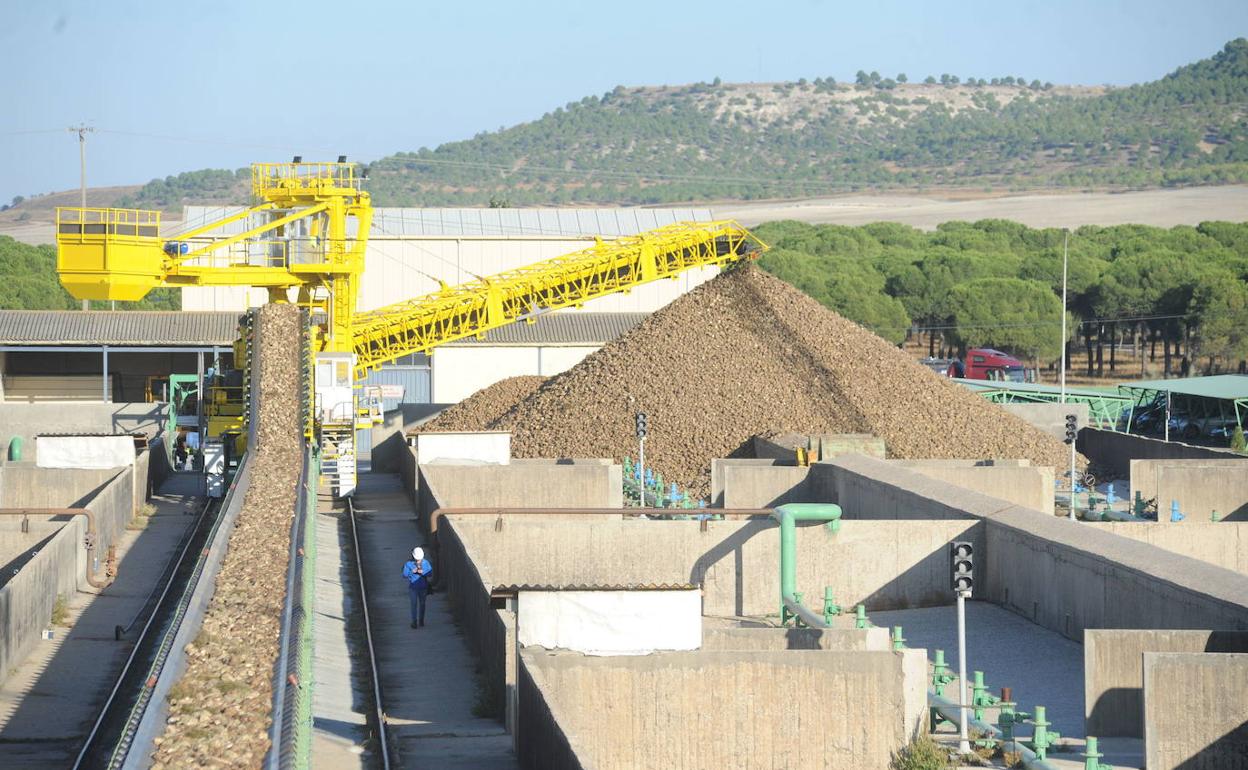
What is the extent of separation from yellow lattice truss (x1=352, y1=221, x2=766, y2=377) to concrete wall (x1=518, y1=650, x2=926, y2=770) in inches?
1199

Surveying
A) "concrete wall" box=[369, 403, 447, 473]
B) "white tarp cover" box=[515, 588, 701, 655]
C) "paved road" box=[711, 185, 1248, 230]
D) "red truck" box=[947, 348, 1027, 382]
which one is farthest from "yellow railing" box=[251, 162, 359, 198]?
"paved road" box=[711, 185, 1248, 230]

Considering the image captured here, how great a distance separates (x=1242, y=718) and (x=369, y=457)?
37645 millimetres

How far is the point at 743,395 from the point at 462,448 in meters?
8.36

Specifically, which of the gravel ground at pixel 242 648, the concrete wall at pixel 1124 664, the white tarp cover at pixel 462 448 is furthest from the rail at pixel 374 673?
the concrete wall at pixel 1124 664

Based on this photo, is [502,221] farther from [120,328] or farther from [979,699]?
[979,699]

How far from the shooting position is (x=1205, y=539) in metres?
25.3

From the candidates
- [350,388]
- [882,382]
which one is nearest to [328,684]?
[350,388]

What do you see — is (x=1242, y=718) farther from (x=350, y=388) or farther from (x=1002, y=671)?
(x=350, y=388)

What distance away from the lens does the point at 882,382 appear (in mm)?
41812

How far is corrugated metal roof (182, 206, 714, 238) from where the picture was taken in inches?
2746

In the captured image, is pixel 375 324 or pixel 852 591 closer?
pixel 852 591

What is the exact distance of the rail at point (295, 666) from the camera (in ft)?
42.8

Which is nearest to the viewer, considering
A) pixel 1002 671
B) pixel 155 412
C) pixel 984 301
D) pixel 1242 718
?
pixel 1242 718

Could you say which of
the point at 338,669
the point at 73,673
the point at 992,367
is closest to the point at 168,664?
the point at 338,669
